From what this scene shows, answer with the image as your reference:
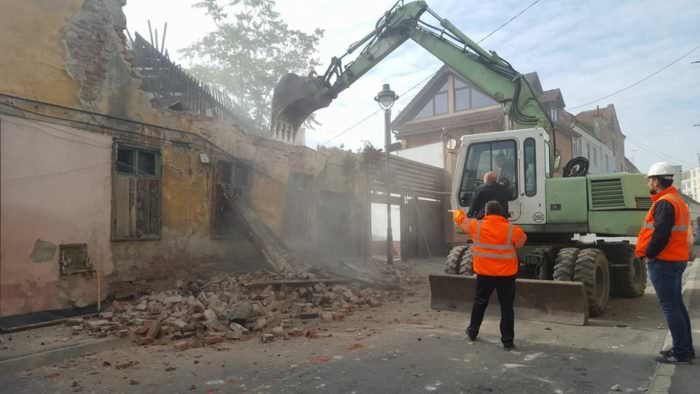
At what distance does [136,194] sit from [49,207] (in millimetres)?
1715

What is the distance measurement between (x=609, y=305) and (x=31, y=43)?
1054 centimetres

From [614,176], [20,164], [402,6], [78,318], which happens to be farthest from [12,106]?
[614,176]

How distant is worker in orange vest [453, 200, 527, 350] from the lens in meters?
5.32

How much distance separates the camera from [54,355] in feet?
17.3

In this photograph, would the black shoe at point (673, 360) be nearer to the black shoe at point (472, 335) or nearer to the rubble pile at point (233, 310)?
the black shoe at point (472, 335)

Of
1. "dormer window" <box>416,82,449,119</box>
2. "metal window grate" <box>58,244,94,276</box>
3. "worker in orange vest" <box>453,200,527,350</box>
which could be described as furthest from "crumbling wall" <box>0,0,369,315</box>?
"dormer window" <box>416,82,449,119</box>

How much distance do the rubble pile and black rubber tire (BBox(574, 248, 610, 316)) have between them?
341cm

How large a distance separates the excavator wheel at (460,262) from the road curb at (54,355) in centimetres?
483

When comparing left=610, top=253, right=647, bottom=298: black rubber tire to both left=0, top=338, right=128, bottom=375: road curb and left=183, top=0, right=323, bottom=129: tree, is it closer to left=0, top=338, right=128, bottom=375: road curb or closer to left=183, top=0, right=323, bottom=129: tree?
left=0, top=338, right=128, bottom=375: road curb

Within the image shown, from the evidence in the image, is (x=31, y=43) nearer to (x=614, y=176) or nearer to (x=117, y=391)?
(x=117, y=391)

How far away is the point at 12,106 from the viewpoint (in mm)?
6926

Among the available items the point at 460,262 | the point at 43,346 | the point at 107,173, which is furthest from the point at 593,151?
the point at 43,346

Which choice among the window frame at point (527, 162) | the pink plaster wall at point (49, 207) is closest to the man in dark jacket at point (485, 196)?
the window frame at point (527, 162)

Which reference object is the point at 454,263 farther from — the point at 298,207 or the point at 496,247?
the point at 298,207
